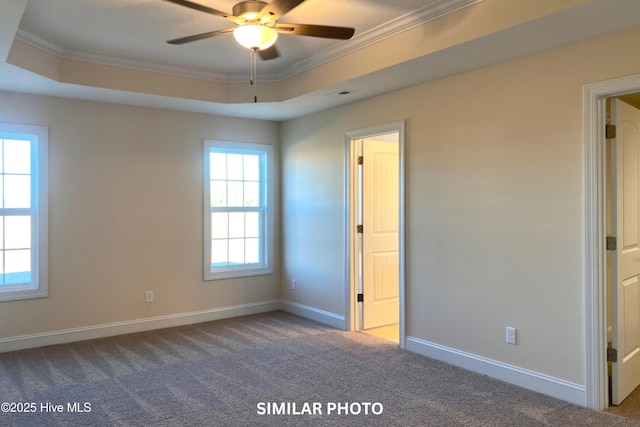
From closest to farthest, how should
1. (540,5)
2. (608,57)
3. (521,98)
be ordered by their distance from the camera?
(540,5) < (608,57) < (521,98)

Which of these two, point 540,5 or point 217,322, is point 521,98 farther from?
point 217,322

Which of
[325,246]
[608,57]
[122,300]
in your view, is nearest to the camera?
[608,57]

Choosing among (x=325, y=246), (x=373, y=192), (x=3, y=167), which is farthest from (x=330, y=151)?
(x=3, y=167)

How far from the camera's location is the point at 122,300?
4746 mm

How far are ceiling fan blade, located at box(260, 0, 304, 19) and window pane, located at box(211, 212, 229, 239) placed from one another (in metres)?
3.29

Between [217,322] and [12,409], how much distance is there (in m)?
2.37

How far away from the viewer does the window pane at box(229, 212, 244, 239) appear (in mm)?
5539

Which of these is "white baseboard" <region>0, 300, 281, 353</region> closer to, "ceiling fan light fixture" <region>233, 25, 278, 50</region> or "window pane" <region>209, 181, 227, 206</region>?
"window pane" <region>209, 181, 227, 206</region>

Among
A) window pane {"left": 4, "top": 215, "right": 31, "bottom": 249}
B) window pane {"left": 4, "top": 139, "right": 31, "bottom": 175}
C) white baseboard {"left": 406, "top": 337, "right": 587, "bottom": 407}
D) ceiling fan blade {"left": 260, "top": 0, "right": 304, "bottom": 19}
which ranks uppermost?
ceiling fan blade {"left": 260, "top": 0, "right": 304, "bottom": 19}

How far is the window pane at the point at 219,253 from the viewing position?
5.41 metres

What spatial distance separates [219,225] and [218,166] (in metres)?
0.70

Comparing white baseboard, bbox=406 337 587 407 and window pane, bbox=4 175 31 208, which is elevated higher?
window pane, bbox=4 175 31 208

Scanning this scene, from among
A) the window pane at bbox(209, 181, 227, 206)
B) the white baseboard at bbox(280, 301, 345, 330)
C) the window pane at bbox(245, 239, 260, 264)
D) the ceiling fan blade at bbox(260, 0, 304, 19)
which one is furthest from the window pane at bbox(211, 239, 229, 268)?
the ceiling fan blade at bbox(260, 0, 304, 19)

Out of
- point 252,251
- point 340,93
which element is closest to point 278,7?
point 340,93
